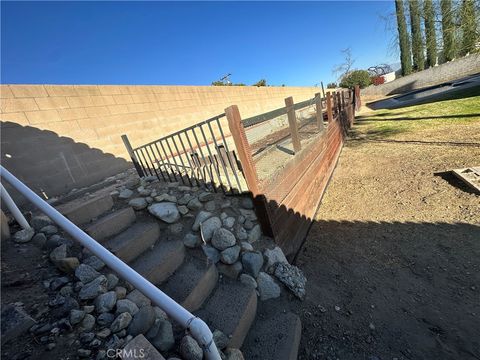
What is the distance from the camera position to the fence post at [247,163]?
263cm

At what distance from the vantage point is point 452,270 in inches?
109

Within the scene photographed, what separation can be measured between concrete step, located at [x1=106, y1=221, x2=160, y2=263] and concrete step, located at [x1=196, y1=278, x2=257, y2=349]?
916 millimetres

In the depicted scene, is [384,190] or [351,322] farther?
[384,190]

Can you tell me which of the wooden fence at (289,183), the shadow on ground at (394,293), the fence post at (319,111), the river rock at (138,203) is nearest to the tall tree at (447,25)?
the fence post at (319,111)

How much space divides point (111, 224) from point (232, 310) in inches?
64.8

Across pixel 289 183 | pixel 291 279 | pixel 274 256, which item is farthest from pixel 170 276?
pixel 289 183

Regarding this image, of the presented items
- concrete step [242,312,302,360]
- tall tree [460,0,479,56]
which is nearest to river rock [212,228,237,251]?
concrete step [242,312,302,360]

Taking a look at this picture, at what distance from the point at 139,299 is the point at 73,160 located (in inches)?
142

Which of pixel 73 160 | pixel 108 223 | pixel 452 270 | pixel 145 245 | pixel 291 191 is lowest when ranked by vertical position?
pixel 452 270

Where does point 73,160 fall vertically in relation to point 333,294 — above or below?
above

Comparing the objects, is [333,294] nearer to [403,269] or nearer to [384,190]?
[403,269]

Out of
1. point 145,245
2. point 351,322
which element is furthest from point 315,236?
point 145,245

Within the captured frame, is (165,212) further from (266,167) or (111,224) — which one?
(266,167)

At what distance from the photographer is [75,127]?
175 inches
